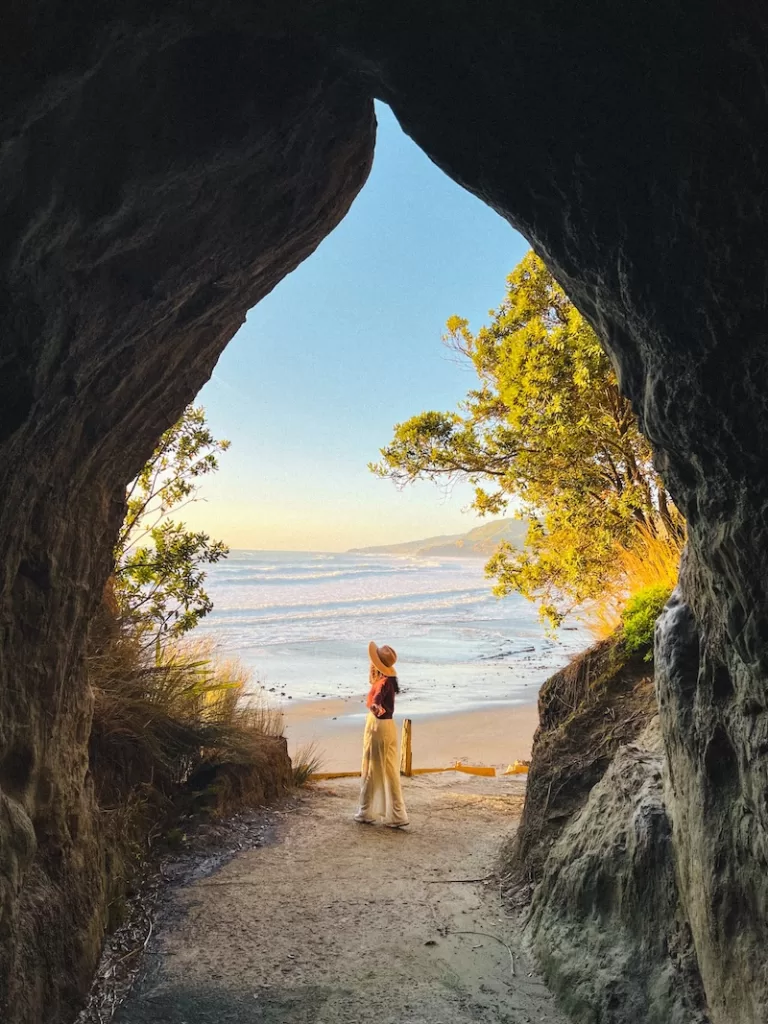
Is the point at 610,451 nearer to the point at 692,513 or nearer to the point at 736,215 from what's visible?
the point at 692,513

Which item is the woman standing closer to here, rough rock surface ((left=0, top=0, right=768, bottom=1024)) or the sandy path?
the sandy path

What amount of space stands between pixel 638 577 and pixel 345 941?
4391mm

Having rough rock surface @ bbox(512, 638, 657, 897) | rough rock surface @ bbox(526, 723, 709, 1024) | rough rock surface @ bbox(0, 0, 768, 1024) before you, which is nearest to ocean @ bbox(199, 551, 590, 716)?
rough rock surface @ bbox(512, 638, 657, 897)

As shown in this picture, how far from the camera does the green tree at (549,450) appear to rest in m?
7.93

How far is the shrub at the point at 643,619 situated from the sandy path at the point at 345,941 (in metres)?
2.31

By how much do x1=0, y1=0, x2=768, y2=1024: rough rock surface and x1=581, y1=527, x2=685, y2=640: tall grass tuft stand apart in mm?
2673

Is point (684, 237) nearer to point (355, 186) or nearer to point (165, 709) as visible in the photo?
point (355, 186)

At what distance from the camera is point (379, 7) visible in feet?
8.25

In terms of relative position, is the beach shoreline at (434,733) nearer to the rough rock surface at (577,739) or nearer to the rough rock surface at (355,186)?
the rough rock surface at (577,739)

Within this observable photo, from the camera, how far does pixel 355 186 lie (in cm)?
389

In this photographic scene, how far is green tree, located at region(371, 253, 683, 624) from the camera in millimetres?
7926

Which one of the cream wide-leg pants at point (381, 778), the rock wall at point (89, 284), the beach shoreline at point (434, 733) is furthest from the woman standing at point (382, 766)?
the beach shoreline at point (434, 733)

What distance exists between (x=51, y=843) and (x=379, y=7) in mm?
4568

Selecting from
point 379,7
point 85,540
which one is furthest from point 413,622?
point 379,7
